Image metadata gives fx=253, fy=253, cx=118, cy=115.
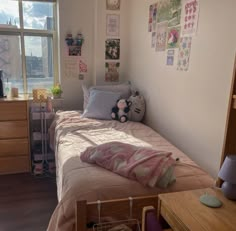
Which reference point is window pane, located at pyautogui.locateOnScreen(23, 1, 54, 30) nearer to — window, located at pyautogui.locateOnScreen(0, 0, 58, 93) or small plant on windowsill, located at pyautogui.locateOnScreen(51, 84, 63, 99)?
window, located at pyautogui.locateOnScreen(0, 0, 58, 93)

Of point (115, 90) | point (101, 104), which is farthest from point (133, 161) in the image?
point (115, 90)

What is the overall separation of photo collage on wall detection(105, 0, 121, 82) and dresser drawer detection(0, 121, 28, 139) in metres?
1.28

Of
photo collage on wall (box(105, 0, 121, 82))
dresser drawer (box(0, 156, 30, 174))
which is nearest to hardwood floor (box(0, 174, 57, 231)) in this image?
dresser drawer (box(0, 156, 30, 174))

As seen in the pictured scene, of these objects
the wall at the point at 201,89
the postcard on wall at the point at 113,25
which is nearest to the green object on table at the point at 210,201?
the wall at the point at 201,89

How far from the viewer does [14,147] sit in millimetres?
3002

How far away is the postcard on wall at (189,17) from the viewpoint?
2.01 m

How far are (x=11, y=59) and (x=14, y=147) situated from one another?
1.17 metres

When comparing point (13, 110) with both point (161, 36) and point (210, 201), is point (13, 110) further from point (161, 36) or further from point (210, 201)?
point (210, 201)

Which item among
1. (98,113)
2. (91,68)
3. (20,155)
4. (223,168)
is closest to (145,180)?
(223,168)

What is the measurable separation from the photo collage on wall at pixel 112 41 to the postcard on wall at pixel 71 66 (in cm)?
41

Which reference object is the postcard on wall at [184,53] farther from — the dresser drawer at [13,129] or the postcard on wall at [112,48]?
the dresser drawer at [13,129]

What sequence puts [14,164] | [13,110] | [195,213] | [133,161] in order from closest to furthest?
[195,213] < [133,161] < [13,110] < [14,164]

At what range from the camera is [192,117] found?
6.97 ft

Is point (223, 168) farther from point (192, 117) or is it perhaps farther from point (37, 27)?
point (37, 27)
